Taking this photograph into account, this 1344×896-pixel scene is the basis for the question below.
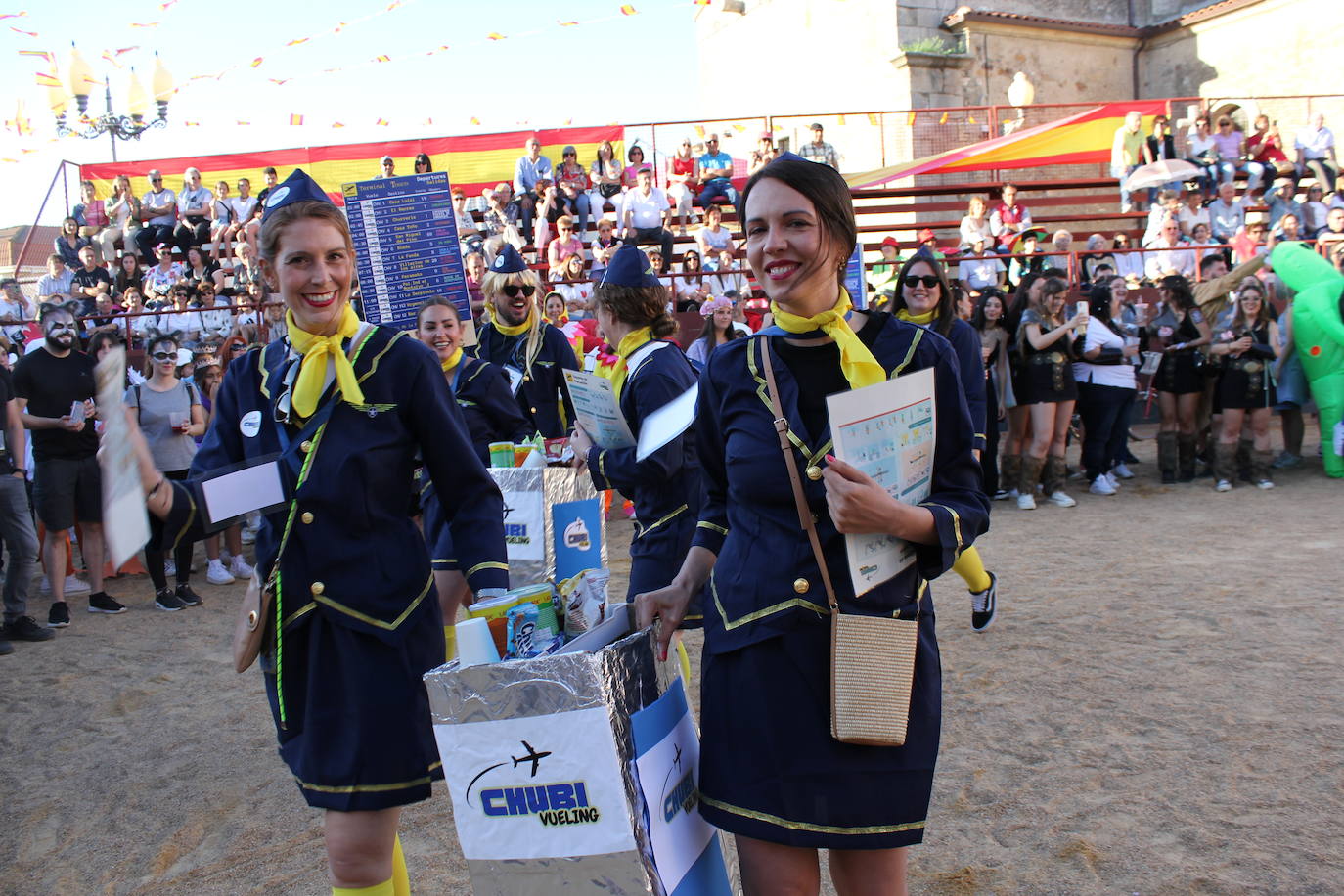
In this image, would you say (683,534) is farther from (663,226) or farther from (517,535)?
(663,226)

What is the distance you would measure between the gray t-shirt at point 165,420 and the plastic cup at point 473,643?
23.6 feet

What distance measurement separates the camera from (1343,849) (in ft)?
11.2

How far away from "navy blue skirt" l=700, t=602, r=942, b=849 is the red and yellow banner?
17.3 metres

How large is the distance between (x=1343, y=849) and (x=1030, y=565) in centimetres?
445

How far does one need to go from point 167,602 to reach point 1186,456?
9.67 m

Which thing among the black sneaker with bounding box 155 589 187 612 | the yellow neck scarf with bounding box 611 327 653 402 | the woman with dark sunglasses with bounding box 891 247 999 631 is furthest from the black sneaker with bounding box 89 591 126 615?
the woman with dark sunglasses with bounding box 891 247 999 631

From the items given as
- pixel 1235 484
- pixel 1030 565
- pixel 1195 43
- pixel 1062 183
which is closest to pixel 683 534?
pixel 1030 565

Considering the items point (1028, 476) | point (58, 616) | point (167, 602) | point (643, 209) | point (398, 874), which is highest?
point (643, 209)

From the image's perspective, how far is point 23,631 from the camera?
7363 mm

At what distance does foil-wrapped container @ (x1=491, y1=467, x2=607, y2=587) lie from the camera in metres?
4.32

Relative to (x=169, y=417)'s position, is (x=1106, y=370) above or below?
below

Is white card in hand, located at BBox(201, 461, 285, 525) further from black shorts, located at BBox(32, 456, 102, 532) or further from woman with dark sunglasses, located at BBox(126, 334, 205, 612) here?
woman with dark sunglasses, located at BBox(126, 334, 205, 612)

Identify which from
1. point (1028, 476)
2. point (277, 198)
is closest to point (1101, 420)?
point (1028, 476)

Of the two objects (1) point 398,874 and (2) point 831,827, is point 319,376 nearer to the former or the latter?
(1) point 398,874
